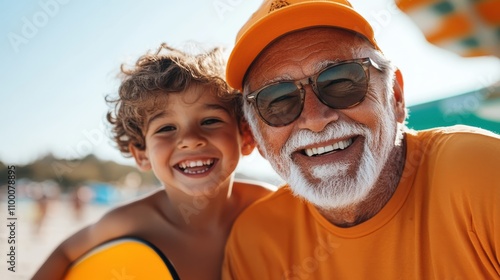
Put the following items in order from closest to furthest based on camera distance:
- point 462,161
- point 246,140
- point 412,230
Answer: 1. point 462,161
2. point 412,230
3. point 246,140

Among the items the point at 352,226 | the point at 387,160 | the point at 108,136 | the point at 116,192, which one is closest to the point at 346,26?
the point at 387,160

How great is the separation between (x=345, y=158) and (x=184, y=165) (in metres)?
1.04

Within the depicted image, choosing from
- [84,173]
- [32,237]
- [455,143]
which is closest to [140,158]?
[455,143]

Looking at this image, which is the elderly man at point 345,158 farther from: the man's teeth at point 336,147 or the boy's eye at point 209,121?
the boy's eye at point 209,121

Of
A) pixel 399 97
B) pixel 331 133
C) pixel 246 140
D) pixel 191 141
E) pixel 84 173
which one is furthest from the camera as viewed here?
pixel 84 173

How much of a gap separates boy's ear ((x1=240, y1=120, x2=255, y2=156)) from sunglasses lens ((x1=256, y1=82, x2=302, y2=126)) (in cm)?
67

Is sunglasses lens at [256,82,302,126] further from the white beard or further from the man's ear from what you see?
the man's ear

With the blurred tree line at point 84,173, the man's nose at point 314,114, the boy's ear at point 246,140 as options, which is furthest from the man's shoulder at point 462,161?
the blurred tree line at point 84,173

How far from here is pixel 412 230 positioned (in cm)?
188

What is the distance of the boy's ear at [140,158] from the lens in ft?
10.2

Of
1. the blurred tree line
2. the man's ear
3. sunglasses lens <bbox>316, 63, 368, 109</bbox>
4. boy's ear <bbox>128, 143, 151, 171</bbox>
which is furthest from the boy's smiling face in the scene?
the blurred tree line

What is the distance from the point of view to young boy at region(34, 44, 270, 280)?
104 inches

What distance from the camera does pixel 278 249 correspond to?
218 centimetres

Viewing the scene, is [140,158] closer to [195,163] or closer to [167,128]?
[167,128]
